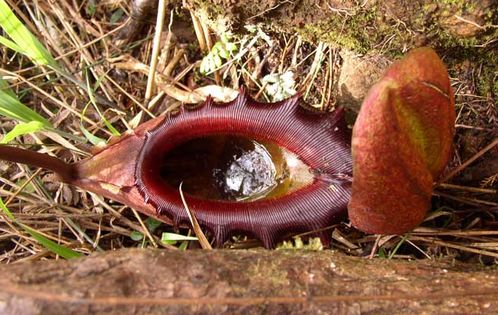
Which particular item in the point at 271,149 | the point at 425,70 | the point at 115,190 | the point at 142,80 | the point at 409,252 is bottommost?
the point at 409,252

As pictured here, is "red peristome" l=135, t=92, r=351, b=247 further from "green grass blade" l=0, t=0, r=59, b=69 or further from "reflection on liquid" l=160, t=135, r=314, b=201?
"green grass blade" l=0, t=0, r=59, b=69

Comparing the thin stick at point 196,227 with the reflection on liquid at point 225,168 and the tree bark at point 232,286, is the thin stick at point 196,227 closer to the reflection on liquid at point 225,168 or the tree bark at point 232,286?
the reflection on liquid at point 225,168

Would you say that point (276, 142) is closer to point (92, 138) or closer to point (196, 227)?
point (196, 227)

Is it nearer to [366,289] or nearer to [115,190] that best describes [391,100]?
[366,289]

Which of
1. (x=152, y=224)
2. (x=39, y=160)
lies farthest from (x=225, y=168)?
(x=39, y=160)

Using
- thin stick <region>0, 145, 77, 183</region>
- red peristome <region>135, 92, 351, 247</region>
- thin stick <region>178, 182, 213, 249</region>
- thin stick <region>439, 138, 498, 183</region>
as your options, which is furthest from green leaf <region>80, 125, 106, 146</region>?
thin stick <region>439, 138, 498, 183</region>

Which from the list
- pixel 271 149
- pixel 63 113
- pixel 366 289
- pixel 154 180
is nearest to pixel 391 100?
pixel 366 289

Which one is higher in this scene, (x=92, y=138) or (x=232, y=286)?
(x=92, y=138)
